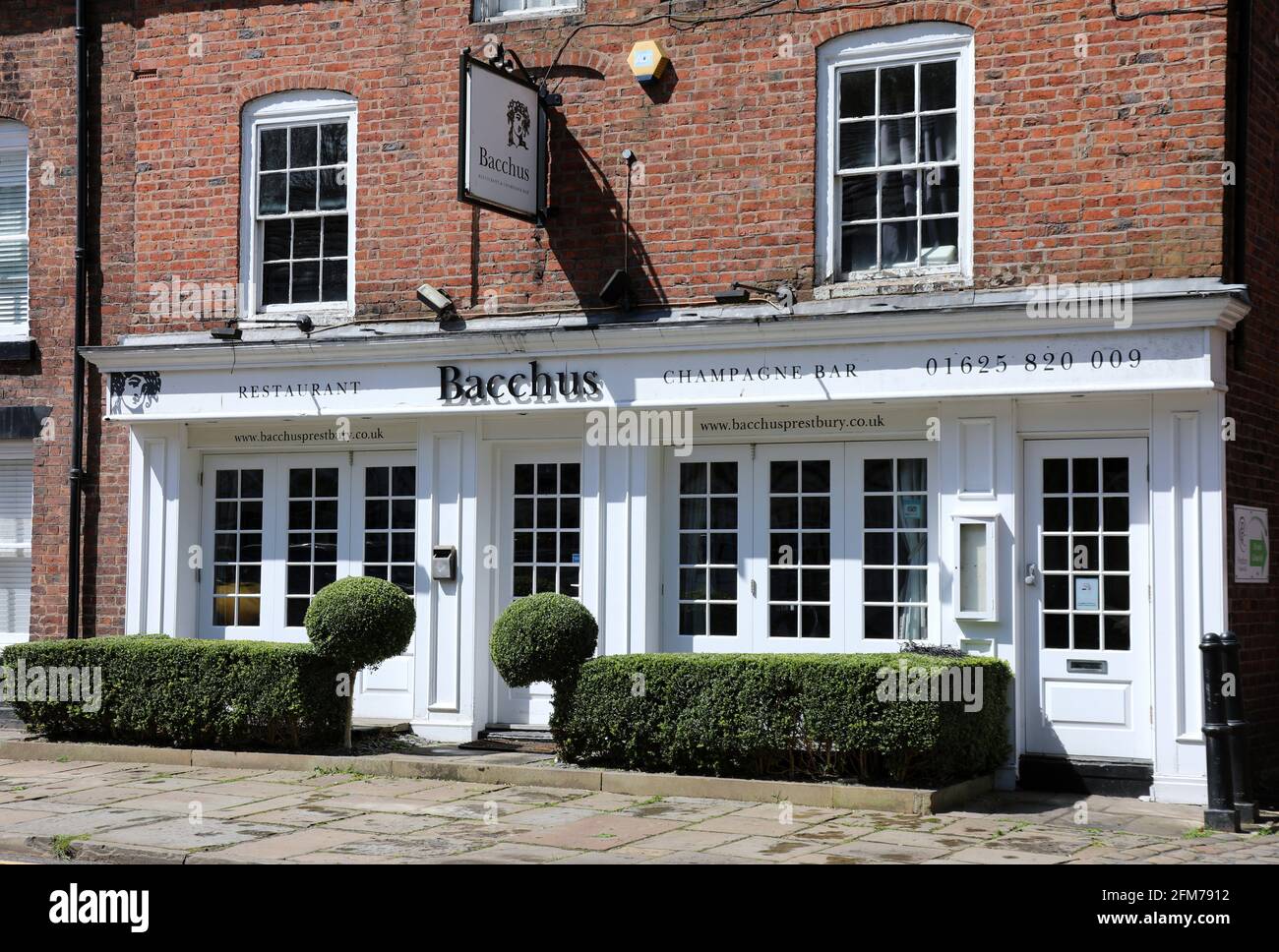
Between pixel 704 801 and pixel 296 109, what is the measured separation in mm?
7438

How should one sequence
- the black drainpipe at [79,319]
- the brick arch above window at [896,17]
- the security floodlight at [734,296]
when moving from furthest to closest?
the black drainpipe at [79,319], the security floodlight at [734,296], the brick arch above window at [896,17]

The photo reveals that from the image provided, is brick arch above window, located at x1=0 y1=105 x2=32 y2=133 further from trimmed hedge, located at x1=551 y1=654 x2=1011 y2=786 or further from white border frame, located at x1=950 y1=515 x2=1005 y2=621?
white border frame, located at x1=950 y1=515 x2=1005 y2=621

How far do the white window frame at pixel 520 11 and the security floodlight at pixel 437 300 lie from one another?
2430 millimetres

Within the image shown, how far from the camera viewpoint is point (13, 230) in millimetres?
14781

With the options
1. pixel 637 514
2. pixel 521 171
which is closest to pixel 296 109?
pixel 521 171

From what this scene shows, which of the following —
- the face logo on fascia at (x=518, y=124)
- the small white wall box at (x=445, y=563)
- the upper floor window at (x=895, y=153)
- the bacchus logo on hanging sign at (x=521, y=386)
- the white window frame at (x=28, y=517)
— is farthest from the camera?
the white window frame at (x=28, y=517)

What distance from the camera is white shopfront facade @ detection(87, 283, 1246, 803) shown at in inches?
431

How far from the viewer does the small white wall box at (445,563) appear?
1310cm

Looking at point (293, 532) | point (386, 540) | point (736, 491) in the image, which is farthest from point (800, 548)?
point (293, 532)

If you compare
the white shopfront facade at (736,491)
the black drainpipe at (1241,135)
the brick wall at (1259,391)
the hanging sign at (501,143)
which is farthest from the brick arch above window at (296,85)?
the brick wall at (1259,391)

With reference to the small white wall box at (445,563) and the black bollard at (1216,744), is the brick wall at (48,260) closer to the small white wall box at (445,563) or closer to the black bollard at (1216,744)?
the small white wall box at (445,563)

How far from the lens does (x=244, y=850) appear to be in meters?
8.62
